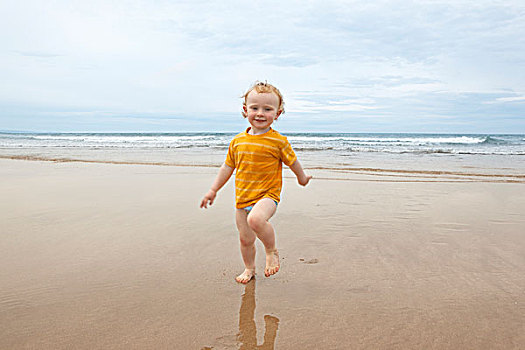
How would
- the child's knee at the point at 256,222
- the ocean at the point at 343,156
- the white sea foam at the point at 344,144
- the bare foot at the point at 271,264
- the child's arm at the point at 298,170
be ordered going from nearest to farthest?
the child's knee at the point at 256,222, the bare foot at the point at 271,264, the child's arm at the point at 298,170, the ocean at the point at 343,156, the white sea foam at the point at 344,144

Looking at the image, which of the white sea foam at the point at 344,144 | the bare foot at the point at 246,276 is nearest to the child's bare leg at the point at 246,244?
the bare foot at the point at 246,276

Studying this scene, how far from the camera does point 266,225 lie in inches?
114

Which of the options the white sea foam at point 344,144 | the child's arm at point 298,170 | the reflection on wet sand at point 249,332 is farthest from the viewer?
the white sea foam at point 344,144

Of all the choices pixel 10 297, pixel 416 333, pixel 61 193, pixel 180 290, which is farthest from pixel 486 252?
pixel 61 193

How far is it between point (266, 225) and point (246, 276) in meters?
0.46

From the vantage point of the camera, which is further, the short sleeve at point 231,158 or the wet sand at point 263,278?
the short sleeve at point 231,158

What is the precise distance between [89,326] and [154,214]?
2.85 metres

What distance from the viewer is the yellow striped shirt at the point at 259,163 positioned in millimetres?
2996

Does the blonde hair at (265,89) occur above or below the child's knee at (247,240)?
above

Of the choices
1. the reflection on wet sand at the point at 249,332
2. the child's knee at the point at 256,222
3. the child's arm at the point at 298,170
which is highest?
the child's arm at the point at 298,170

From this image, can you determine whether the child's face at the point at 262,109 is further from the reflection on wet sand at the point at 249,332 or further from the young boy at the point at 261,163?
the reflection on wet sand at the point at 249,332

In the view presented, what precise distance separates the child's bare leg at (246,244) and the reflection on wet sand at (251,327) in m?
0.28

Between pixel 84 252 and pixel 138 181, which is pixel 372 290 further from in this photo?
pixel 138 181

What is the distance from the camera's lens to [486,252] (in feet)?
12.3
